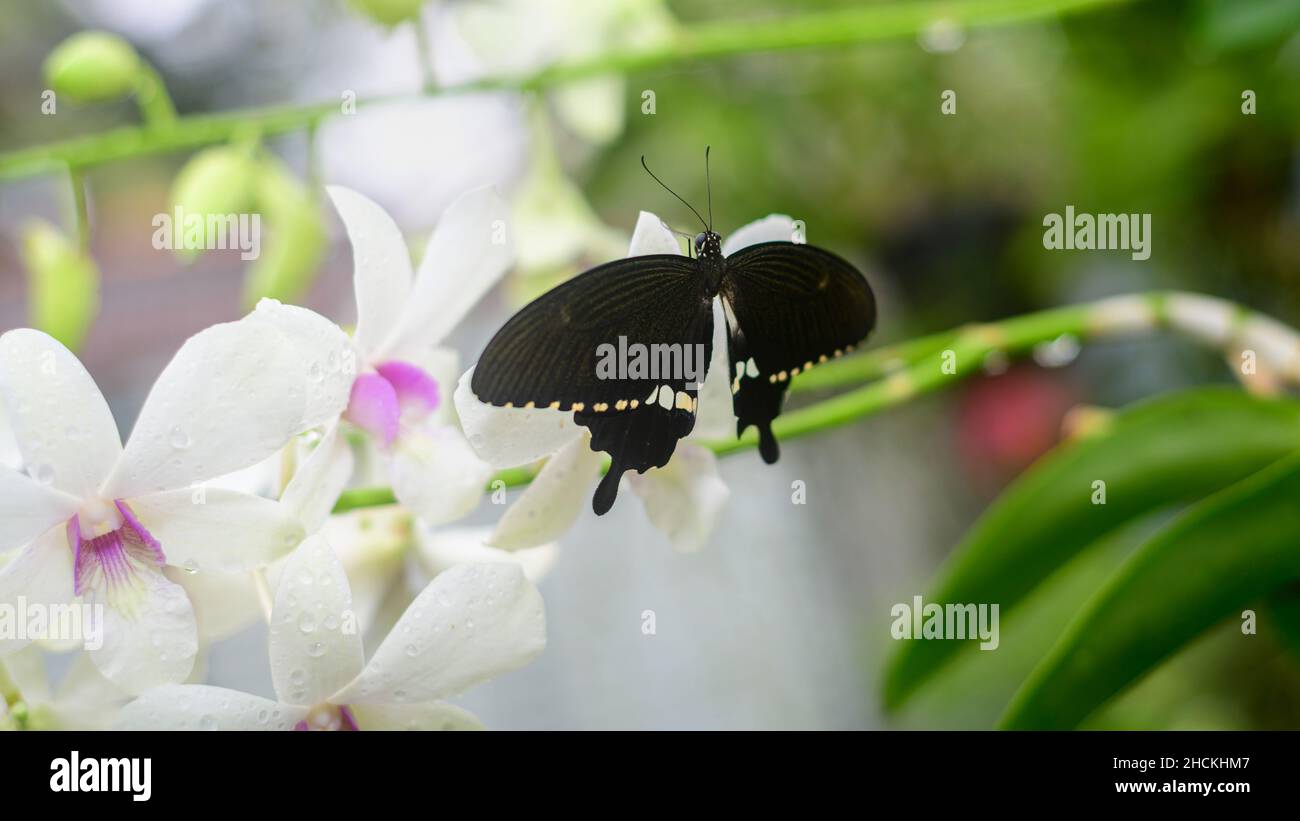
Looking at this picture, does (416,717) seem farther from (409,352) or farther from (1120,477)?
(1120,477)

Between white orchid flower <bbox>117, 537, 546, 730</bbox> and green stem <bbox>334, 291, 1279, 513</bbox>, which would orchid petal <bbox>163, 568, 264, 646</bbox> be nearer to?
white orchid flower <bbox>117, 537, 546, 730</bbox>

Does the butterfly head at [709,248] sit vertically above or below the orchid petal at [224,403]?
above

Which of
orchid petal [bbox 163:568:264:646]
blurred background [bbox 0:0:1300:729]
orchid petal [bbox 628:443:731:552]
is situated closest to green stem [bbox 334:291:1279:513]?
orchid petal [bbox 628:443:731:552]

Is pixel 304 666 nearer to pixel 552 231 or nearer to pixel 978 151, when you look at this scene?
pixel 552 231

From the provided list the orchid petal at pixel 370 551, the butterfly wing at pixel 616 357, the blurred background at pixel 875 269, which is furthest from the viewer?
the blurred background at pixel 875 269

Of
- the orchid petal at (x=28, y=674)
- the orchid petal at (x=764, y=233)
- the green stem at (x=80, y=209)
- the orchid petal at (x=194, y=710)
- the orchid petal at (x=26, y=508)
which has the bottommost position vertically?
the orchid petal at (x=194, y=710)

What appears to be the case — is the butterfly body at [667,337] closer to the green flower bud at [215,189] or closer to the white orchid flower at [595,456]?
the white orchid flower at [595,456]

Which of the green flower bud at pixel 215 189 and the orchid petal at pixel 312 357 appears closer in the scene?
the orchid petal at pixel 312 357

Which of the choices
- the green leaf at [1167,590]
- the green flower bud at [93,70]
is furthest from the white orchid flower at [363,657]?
the green flower bud at [93,70]
